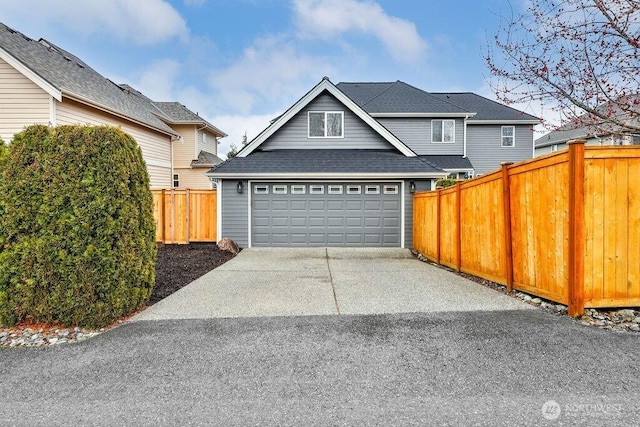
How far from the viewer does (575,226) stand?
13.7ft

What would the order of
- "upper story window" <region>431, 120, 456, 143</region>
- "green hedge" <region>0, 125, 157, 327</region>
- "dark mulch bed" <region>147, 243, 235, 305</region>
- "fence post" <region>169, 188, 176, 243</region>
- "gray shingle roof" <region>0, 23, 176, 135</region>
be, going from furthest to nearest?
"upper story window" <region>431, 120, 456, 143</region>, "fence post" <region>169, 188, 176, 243</region>, "gray shingle roof" <region>0, 23, 176, 135</region>, "dark mulch bed" <region>147, 243, 235, 305</region>, "green hedge" <region>0, 125, 157, 327</region>

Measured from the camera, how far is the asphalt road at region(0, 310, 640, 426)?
2424 mm

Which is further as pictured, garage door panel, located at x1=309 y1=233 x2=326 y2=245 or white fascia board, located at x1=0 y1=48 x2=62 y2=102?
garage door panel, located at x1=309 y1=233 x2=326 y2=245

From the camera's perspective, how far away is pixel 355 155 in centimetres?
1162

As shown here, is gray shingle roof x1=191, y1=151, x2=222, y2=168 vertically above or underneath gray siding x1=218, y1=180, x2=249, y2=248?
above

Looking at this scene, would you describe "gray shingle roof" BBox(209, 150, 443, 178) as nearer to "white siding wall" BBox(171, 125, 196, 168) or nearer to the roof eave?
"white siding wall" BBox(171, 125, 196, 168)

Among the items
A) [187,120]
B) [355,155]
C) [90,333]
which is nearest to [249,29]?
[187,120]

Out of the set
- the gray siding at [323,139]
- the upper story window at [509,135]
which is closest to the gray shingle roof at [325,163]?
the gray siding at [323,139]

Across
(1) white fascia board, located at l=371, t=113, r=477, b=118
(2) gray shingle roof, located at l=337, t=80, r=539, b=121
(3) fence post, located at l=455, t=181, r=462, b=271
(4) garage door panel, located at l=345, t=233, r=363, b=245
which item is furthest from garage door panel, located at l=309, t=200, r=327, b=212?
(1) white fascia board, located at l=371, t=113, r=477, b=118

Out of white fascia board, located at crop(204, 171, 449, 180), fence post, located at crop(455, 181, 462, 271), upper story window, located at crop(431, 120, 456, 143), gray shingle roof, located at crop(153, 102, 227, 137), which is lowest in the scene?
fence post, located at crop(455, 181, 462, 271)

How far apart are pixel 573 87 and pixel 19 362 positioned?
806 centimetres

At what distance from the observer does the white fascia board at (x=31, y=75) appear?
9828 millimetres

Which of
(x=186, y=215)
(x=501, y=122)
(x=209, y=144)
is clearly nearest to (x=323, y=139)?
(x=186, y=215)

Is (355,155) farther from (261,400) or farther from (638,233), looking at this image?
(261,400)
